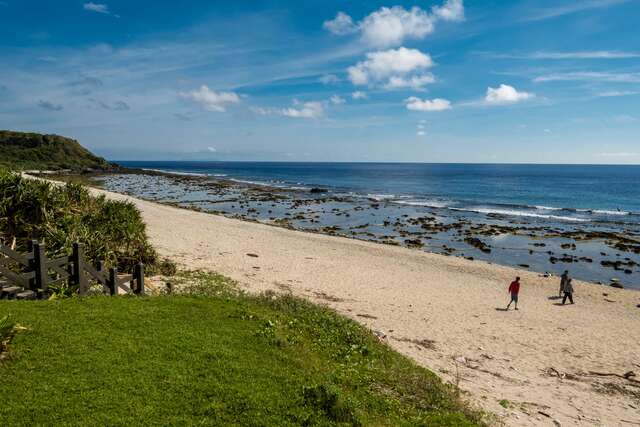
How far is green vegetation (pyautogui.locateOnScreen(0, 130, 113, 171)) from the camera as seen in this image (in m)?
106

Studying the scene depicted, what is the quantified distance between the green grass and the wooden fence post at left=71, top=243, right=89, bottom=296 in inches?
29.3

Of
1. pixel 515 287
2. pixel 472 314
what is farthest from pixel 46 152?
pixel 515 287

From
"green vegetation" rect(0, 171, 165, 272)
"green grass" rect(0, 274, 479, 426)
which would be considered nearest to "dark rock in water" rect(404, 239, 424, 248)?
"green vegetation" rect(0, 171, 165, 272)

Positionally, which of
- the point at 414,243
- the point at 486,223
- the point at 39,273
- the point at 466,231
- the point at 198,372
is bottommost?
the point at 414,243

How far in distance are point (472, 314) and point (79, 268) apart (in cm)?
Answer: 1585

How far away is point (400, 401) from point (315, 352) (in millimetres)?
2263

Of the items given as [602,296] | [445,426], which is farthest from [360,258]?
[445,426]

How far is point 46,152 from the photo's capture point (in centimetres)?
11400

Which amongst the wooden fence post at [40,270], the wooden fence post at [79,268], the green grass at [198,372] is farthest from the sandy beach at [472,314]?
the wooden fence post at [40,270]

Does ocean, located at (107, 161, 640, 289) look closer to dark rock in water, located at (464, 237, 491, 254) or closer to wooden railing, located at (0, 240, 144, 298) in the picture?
dark rock in water, located at (464, 237, 491, 254)

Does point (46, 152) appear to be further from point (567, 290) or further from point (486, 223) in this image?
point (567, 290)

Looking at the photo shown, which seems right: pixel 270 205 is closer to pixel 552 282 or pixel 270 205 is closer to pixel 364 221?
pixel 364 221

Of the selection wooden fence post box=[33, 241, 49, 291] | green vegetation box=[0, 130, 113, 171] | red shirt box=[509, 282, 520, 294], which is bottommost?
red shirt box=[509, 282, 520, 294]

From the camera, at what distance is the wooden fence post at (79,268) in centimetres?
1112
